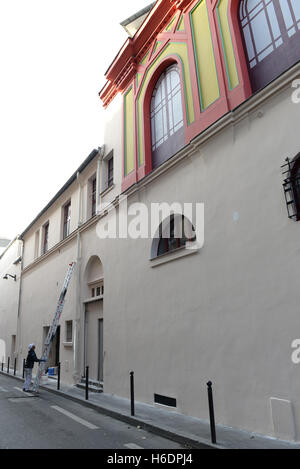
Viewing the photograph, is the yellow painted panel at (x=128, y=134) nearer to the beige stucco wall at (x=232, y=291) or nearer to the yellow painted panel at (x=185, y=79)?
the yellow painted panel at (x=185, y=79)

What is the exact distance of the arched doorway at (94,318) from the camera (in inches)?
465

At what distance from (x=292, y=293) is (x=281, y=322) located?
53 cm

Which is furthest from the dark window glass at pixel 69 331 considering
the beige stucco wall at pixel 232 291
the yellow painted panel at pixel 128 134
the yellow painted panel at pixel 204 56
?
the yellow painted panel at pixel 204 56

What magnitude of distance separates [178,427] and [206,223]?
4135mm

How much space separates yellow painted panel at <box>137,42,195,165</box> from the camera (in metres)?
8.71

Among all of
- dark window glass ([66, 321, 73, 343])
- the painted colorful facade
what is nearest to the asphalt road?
dark window glass ([66, 321, 73, 343])

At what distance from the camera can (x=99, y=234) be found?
12484mm

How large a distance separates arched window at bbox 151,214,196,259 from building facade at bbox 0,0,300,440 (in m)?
0.04

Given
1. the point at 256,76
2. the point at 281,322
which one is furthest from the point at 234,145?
the point at 281,322

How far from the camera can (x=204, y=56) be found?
332 inches

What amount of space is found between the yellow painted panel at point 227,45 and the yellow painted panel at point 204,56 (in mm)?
377

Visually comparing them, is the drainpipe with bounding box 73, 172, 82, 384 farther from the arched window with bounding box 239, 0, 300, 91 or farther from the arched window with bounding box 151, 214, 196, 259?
the arched window with bounding box 239, 0, 300, 91

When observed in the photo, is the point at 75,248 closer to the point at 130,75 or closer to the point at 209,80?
the point at 130,75
